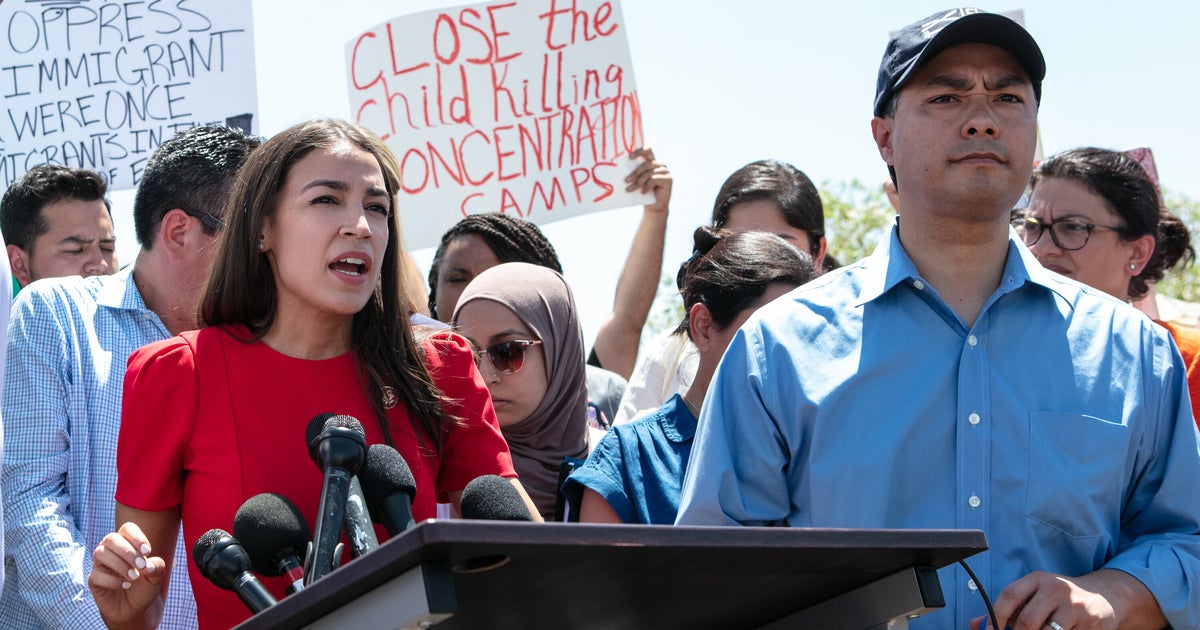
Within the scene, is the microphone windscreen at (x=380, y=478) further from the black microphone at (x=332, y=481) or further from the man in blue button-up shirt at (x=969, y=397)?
the man in blue button-up shirt at (x=969, y=397)

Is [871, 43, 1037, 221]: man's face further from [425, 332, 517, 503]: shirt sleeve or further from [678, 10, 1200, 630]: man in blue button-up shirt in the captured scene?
[425, 332, 517, 503]: shirt sleeve

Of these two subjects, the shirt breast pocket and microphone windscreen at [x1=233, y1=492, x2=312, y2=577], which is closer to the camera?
microphone windscreen at [x1=233, y1=492, x2=312, y2=577]

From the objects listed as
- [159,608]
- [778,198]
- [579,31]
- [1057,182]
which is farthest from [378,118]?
[159,608]

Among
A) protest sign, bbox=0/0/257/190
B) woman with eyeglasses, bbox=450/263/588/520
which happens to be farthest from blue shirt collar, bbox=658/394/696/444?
protest sign, bbox=0/0/257/190

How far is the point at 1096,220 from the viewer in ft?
16.9

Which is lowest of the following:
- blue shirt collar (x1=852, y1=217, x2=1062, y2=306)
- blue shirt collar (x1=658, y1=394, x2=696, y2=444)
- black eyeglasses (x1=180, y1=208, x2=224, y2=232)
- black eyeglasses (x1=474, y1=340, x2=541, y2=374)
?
blue shirt collar (x1=658, y1=394, x2=696, y2=444)

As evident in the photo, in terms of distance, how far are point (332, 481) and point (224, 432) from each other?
37.6 inches

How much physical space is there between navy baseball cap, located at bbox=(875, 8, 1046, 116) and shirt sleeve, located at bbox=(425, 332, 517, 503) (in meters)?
1.17

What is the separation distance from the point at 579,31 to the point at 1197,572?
4.42 m

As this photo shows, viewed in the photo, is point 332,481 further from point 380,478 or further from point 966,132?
point 966,132

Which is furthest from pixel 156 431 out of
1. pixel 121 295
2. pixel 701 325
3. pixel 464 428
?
pixel 701 325

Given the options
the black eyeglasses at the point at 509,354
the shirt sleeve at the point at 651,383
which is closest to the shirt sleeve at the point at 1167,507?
the black eyeglasses at the point at 509,354

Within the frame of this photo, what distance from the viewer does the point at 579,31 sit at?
21.5ft

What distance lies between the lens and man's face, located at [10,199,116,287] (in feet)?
18.9
